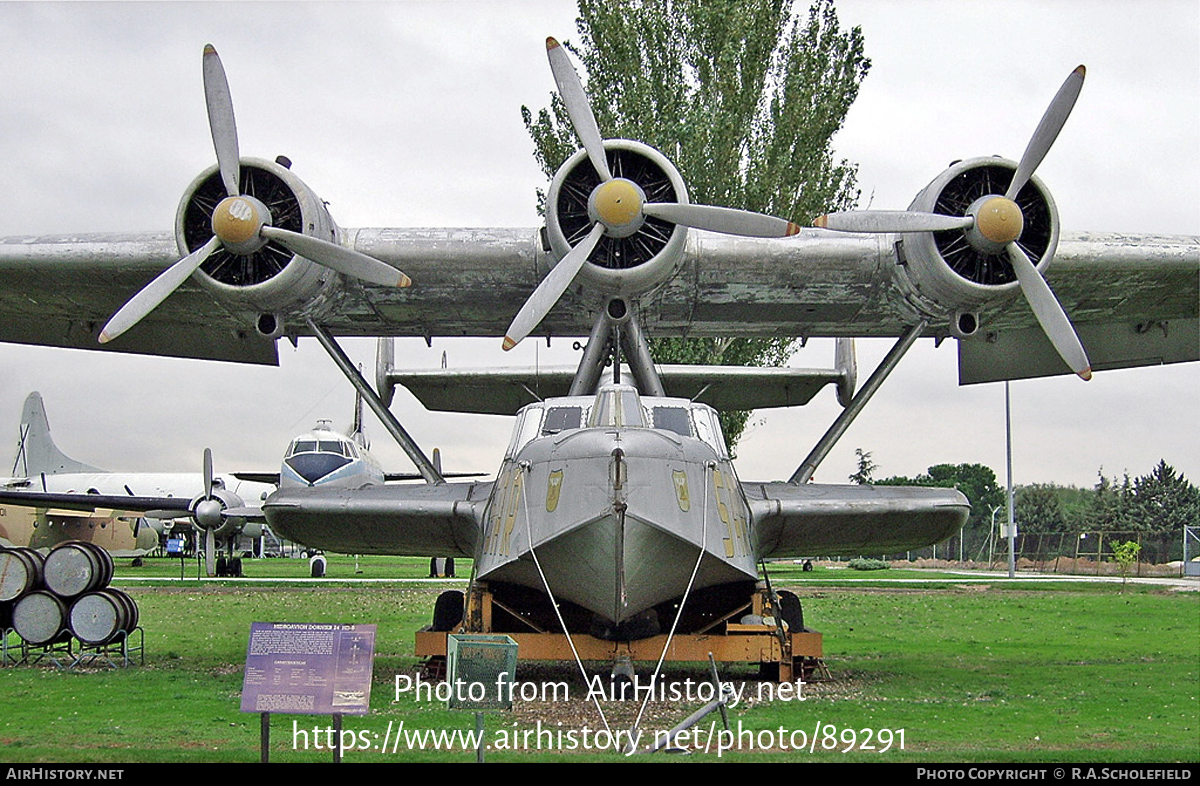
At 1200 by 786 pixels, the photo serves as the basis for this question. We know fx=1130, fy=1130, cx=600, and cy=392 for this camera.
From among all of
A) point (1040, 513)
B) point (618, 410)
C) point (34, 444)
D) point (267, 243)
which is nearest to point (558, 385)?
point (267, 243)

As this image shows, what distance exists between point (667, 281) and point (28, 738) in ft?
23.0

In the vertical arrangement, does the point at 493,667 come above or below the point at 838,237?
below

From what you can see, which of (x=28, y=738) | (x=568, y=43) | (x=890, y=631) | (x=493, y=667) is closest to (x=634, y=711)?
(x=493, y=667)

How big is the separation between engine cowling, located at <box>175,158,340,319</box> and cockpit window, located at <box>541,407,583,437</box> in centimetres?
302

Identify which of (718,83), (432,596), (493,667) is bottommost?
(432,596)

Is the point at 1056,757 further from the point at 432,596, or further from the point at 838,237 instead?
the point at 432,596

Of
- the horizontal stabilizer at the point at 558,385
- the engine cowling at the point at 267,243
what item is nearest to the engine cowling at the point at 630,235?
the engine cowling at the point at 267,243

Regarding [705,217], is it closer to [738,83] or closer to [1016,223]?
[1016,223]

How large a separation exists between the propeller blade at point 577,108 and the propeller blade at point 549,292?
2.17 feet

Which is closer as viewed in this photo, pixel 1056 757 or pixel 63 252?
pixel 1056 757

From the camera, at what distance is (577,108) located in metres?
11.2

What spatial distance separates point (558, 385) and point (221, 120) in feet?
17.1

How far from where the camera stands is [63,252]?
39.9 feet

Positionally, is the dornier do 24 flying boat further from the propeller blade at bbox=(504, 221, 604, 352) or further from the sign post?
the sign post
